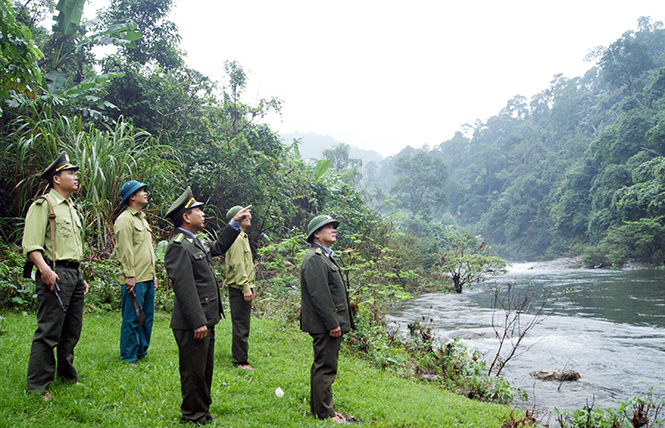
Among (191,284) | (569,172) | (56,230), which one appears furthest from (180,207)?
(569,172)

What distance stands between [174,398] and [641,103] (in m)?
51.1

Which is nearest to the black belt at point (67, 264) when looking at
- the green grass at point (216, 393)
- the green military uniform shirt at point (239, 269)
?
the green grass at point (216, 393)

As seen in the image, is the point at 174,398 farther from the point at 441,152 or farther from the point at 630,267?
the point at 441,152

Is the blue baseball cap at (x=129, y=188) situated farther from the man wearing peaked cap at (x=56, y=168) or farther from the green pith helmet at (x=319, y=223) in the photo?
the green pith helmet at (x=319, y=223)

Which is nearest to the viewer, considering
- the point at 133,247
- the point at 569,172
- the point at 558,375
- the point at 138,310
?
the point at 138,310

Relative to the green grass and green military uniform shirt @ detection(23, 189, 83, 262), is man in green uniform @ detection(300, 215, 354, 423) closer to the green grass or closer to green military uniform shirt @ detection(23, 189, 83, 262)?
the green grass

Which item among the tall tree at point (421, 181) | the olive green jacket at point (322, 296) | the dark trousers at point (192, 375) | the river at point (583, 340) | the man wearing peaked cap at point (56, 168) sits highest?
the tall tree at point (421, 181)

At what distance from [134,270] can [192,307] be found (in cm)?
170

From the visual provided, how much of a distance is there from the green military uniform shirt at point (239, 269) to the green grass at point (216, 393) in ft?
3.08

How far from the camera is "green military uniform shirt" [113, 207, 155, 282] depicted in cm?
451

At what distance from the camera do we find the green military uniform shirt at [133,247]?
451 centimetres

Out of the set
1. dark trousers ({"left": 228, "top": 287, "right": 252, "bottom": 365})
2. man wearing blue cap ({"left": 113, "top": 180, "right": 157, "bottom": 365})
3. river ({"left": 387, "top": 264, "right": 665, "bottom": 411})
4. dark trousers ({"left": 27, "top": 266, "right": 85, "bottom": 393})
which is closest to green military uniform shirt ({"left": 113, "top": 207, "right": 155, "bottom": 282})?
man wearing blue cap ({"left": 113, "top": 180, "right": 157, "bottom": 365})

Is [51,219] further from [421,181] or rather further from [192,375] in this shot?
[421,181]

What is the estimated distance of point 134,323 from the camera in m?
4.51
